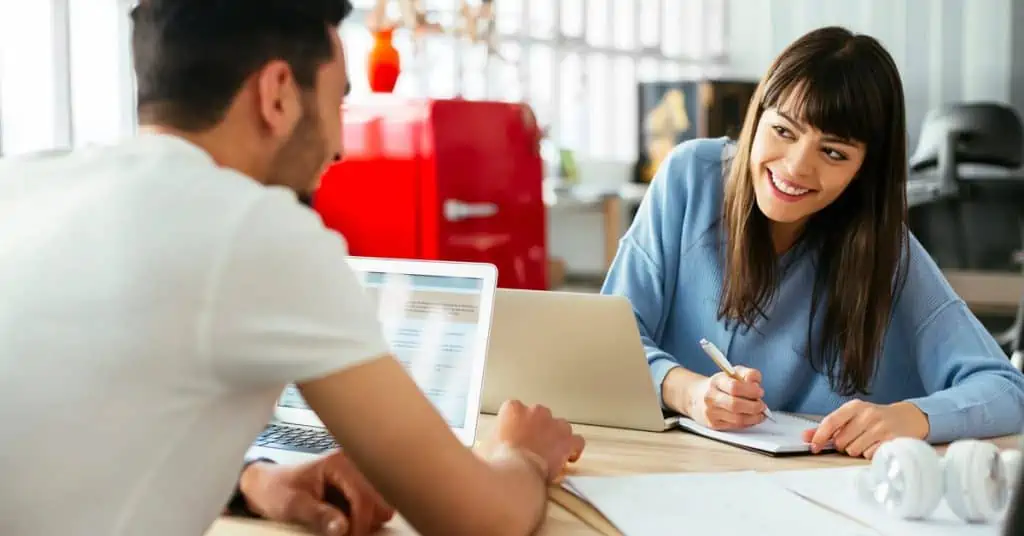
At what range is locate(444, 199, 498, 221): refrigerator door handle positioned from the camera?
3076 millimetres

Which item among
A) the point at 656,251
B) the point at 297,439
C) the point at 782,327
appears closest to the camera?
the point at 297,439

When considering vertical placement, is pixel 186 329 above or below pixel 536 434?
above

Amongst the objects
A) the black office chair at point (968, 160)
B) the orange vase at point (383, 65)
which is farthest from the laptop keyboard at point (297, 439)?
the black office chair at point (968, 160)

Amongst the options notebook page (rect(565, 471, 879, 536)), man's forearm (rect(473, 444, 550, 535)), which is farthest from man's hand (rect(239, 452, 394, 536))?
notebook page (rect(565, 471, 879, 536))

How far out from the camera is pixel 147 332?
788 mm

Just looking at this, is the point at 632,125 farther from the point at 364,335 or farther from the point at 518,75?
the point at 364,335

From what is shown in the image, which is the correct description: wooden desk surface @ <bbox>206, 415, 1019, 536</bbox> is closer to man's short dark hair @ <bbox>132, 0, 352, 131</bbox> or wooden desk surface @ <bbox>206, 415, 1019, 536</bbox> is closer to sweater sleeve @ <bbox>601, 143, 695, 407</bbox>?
sweater sleeve @ <bbox>601, 143, 695, 407</bbox>

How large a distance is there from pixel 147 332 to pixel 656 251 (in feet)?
3.86

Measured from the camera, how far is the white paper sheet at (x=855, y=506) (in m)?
1.03

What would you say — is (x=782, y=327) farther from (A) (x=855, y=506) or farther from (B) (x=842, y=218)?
(A) (x=855, y=506)

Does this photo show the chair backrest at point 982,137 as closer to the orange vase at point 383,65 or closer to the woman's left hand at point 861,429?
the orange vase at point 383,65

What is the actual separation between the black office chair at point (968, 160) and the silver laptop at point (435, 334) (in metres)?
3.80

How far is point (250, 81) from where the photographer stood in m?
0.91

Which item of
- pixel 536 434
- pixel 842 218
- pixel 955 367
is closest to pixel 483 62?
pixel 842 218
